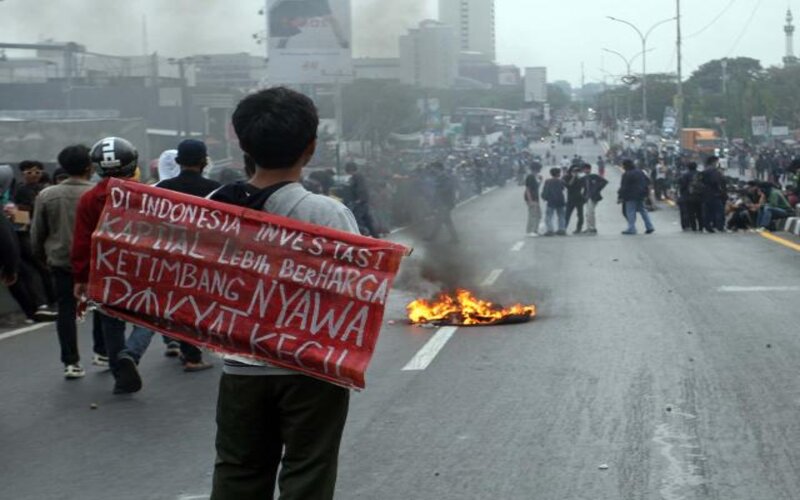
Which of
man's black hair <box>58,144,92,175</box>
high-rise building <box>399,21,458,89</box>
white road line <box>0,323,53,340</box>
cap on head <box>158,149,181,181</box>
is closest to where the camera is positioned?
man's black hair <box>58,144,92,175</box>

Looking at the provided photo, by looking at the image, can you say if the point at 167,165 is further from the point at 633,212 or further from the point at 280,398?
the point at 633,212

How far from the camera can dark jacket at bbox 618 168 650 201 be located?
28.0m

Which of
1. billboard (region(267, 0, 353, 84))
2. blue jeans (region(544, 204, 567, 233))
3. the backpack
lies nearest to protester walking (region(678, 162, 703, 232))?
the backpack

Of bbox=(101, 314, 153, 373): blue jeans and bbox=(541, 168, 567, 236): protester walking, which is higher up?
bbox=(101, 314, 153, 373): blue jeans

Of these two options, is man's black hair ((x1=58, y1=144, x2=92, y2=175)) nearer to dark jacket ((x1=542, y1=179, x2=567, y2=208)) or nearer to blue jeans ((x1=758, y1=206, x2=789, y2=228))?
dark jacket ((x1=542, y1=179, x2=567, y2=208))

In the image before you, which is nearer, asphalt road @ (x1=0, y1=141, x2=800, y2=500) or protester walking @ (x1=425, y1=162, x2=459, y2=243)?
asphalt road @ (x1=0, y1=141, x2=800, y2=500)

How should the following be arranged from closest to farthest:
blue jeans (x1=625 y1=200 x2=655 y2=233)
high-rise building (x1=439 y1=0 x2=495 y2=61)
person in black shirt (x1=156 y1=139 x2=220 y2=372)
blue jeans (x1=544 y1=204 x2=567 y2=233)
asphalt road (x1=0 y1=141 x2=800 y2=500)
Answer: asphalt road (x1=0 y1=141 x2=800 y2=500) < person in black shirt (x1=156 y1=139 x2=220 y2=372) < blue jeans (x1=625 y1=200 x2=655 y2=233) < blue jeans (x1=544 y1=204 x2=567 y2=233) < high-rise building (x1=439 y1=0 x2=495 y2=61)

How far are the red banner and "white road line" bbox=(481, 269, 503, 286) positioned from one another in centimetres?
1142

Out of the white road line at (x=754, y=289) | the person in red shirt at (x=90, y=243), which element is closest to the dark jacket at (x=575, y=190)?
the white road line at (x=754, y=289)

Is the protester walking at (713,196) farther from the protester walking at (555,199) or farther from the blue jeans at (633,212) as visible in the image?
the protester walking at (555,199)

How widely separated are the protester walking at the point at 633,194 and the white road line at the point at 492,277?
10040mm

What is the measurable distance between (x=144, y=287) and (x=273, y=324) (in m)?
0.41

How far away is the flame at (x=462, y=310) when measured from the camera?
1256cm

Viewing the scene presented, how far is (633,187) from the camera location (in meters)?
28.2
